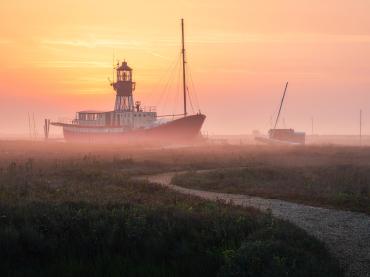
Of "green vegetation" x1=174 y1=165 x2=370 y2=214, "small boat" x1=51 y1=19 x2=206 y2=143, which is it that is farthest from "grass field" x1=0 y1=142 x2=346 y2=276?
"small boat" x1=51 y1=19 x2=206 y2=143

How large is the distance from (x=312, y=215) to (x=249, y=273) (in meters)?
6.93

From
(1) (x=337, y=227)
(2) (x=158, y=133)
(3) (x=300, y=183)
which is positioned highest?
(2) (x=158, y=133)

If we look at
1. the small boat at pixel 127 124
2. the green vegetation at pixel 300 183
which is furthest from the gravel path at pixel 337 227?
the small boat at pixel 127 124

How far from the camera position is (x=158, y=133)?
78938 mm

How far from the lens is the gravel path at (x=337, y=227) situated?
1127 cm

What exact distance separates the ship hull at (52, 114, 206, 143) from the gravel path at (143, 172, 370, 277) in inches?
2255

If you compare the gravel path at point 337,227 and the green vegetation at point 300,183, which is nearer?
the gravel path at point 337,227

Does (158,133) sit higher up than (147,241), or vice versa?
(158,133)

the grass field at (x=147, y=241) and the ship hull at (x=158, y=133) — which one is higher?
the ship hull at (x=158, y=133)

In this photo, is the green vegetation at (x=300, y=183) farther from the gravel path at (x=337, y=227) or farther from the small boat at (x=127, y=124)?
the small boat at (x=127, y=124)

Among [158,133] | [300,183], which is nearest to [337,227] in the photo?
[300,183]

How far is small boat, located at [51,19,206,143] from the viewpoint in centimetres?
7900

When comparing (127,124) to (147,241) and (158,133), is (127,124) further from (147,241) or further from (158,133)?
(147,241)

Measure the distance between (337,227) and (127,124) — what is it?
235ft
